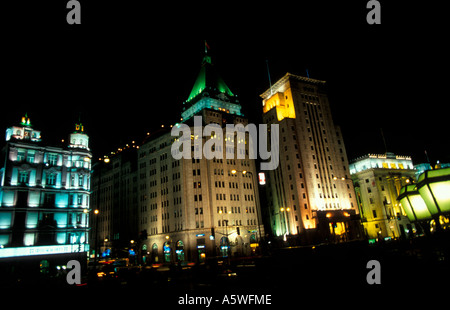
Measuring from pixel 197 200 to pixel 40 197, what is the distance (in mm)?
37762

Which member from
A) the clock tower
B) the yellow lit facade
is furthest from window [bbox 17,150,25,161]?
the yellow lit facade

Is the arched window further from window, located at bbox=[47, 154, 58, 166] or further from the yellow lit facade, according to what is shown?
the yellow lit facade

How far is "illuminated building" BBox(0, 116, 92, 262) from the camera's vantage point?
169 ft

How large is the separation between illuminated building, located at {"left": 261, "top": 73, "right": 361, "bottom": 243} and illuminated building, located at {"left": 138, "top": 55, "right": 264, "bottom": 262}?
967 centimetres

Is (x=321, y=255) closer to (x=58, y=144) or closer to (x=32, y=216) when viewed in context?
(x=32, y=216)

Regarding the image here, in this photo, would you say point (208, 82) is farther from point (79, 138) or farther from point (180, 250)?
point (180, 250)

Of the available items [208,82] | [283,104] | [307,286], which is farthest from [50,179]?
[283,104]

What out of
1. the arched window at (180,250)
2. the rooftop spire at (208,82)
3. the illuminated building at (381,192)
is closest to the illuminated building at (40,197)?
the arched window at (180,250)

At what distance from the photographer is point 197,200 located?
7875 centimetres

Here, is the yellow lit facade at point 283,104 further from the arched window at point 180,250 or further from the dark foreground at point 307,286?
the dark foreground at point 307,286

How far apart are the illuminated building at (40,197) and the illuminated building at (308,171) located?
165 feet

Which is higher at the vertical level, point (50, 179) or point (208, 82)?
point (208, 82)

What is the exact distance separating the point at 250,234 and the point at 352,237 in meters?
30.2

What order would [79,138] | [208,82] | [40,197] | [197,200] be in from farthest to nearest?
[208,82], [197,200], [79,138], [40,197]
